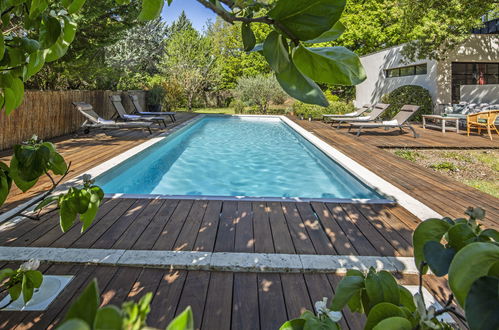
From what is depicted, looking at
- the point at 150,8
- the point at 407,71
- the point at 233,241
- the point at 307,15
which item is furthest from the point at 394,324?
the point at 407,71

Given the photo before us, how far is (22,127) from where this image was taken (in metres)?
8.45

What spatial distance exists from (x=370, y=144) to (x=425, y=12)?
25.0ft

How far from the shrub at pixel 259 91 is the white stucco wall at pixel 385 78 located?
5.06 metres

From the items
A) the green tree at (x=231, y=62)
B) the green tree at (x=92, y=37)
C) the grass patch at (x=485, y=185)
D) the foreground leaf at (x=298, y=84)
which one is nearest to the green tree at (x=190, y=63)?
the green tree at (x=231, y=62)

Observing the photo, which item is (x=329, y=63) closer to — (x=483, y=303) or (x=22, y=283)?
(x=483, y=303)

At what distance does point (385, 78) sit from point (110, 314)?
68.0ft

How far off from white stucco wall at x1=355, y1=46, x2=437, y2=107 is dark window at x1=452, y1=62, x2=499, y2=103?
93 centimetres

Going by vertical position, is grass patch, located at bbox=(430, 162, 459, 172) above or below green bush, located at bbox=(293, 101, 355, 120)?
below

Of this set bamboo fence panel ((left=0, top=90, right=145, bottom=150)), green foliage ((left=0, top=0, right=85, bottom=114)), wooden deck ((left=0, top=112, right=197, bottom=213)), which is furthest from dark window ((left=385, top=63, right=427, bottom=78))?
green foliage ((left=0, top=0, right=85, bottom=114))

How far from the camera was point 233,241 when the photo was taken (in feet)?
10.8

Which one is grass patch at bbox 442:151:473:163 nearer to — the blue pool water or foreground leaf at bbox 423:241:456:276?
the blue pool water

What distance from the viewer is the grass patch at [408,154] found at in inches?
307

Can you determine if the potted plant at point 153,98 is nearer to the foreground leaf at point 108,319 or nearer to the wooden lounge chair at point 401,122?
the wooden lounge chair at point 401,122

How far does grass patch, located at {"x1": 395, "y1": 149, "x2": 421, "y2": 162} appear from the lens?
7.79 metres
